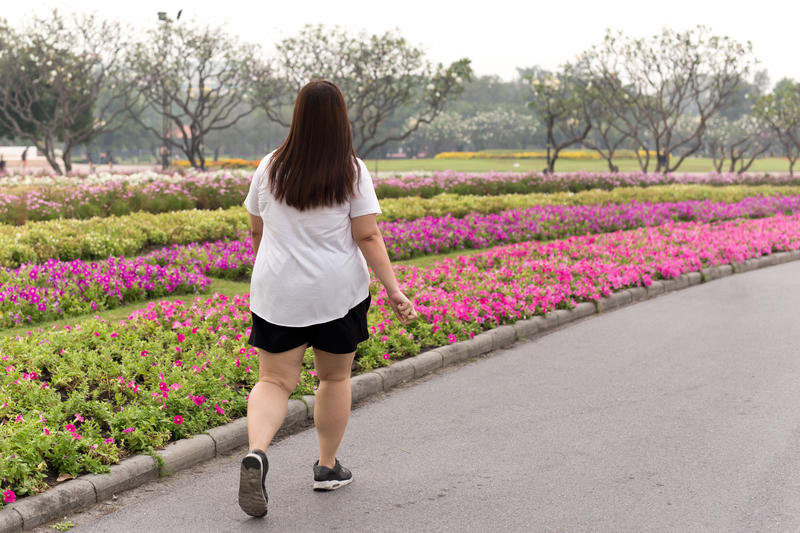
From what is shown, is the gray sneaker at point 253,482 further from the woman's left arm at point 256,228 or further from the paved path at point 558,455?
the woman's left arm at point 256,228

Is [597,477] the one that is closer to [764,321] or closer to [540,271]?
[764,321]

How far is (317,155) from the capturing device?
2904 millimetres

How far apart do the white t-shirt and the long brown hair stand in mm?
55

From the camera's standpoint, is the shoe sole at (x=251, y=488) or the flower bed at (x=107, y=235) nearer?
the shoe sole at (x=251, y=488)

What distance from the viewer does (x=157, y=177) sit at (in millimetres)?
16312

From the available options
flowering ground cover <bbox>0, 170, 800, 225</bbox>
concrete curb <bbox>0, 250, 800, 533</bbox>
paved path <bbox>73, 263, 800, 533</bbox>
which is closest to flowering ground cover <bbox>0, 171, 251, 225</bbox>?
flowering ground cover <bbox>0, 170, 800, 225</bbox>

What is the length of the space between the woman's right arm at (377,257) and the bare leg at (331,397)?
1.01 ft

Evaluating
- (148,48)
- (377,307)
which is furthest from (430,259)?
(148,48)

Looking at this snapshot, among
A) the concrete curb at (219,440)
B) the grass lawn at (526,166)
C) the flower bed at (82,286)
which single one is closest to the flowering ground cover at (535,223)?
the flower bed at (82,286)

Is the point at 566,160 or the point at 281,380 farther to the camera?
the point at 566,160

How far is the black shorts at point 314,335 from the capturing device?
9.80ft

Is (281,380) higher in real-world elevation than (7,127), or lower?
lower

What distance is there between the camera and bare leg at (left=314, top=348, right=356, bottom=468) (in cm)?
312

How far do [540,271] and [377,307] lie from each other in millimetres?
2684
